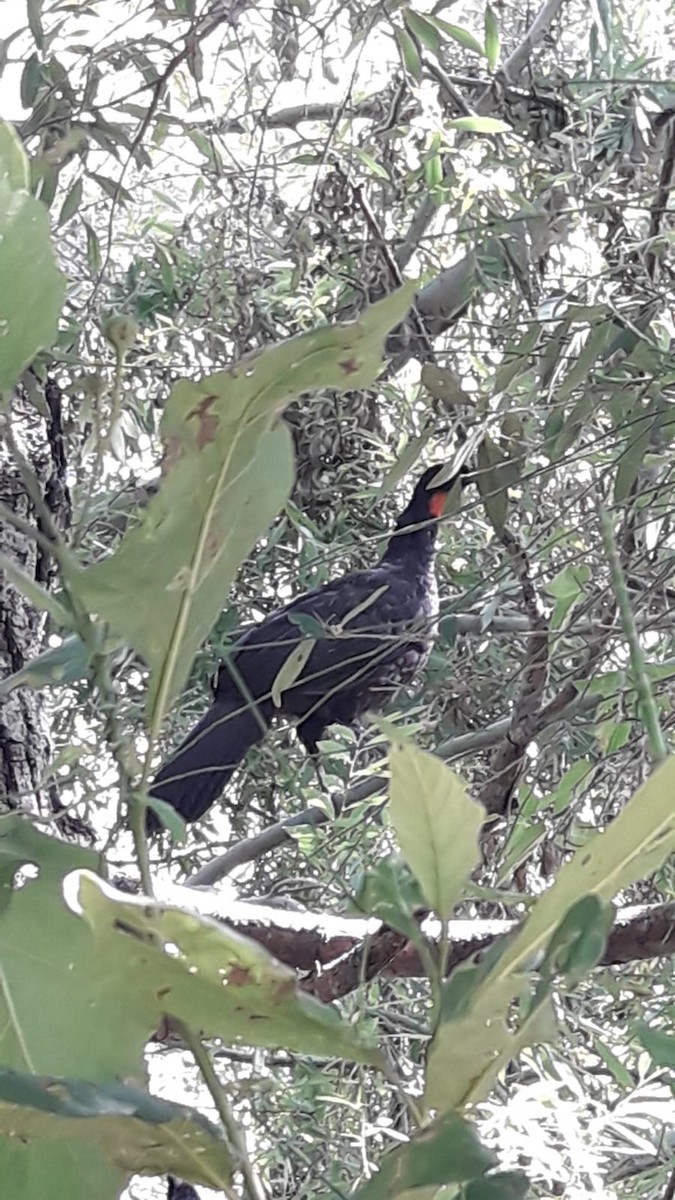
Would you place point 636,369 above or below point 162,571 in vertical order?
above

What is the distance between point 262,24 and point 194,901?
104cm

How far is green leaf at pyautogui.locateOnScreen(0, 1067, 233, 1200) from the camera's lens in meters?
0.18

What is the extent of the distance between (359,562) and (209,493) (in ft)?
6.23

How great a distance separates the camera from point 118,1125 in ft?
0.64

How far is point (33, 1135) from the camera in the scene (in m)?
0.19

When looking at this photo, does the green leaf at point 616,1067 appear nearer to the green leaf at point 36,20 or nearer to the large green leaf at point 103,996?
the large green leaf at point 103,996

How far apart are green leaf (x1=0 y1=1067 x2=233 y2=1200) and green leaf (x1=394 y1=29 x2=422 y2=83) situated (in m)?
0.89

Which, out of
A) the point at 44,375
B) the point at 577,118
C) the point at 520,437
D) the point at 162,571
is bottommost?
the point at 162,571

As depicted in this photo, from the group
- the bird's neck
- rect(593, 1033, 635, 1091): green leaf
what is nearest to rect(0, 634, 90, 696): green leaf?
rect(593, 1033, 635, 1091): green leaf

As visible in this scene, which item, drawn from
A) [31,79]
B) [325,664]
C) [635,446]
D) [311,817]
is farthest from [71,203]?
[325,664]

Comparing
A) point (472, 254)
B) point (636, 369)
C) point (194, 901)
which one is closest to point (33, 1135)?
point (194, 901)

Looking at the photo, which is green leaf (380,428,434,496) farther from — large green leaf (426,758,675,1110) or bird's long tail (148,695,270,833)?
bird's long tail (148,695,270,833)

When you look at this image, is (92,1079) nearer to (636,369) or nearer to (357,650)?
(636,369)

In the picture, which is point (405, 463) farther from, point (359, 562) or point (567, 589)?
point (359, 562)
